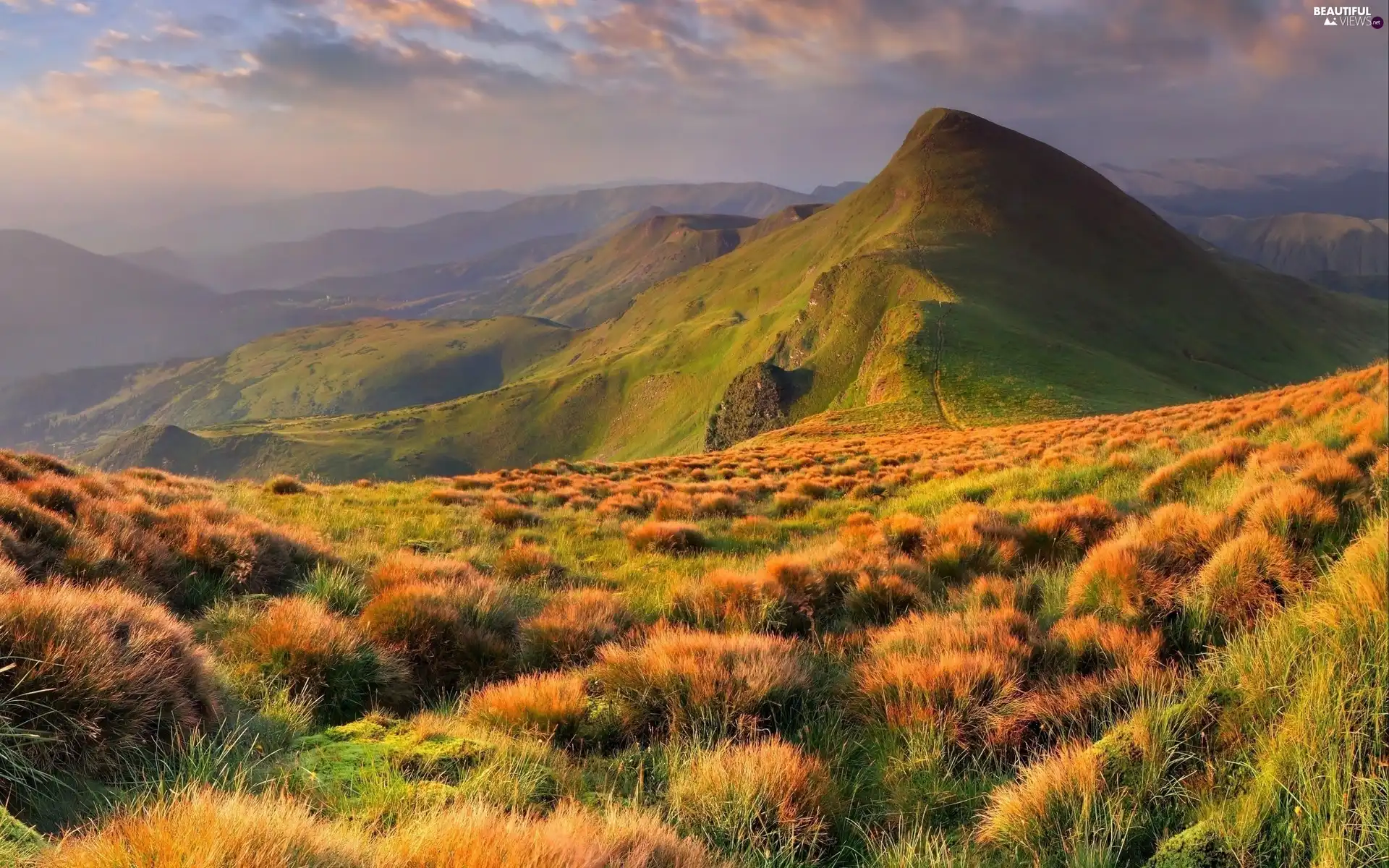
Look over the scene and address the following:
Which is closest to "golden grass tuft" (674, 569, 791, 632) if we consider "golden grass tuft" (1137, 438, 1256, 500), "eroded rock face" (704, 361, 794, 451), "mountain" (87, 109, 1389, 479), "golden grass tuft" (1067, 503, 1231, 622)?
"golden grass tuft" (1067, 503, 1231, 622)

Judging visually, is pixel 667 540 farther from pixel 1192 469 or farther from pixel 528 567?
pixel 1192 469

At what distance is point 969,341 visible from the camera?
84.6 meters

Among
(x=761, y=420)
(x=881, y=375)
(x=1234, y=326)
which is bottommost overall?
(x=761, y=420)

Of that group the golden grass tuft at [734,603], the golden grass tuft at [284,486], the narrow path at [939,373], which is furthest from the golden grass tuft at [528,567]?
the narrow path at [939,373]

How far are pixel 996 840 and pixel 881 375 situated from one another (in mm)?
82450

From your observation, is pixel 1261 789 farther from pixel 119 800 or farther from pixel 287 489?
pixel 287 489

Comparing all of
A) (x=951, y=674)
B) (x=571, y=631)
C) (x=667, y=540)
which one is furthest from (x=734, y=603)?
(x=667, y=540)

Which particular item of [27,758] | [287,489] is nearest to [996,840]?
[27,758]

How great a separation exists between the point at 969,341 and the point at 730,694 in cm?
8900

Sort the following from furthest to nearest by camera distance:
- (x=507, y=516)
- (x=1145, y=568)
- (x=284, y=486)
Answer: (x=284, y=486) → (x=507, y=516) → (x=1145, y=568)

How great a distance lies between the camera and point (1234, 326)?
15550 centimetres

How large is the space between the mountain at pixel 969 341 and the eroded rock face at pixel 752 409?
34cm

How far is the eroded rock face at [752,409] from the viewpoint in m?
108

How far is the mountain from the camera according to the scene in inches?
3002
